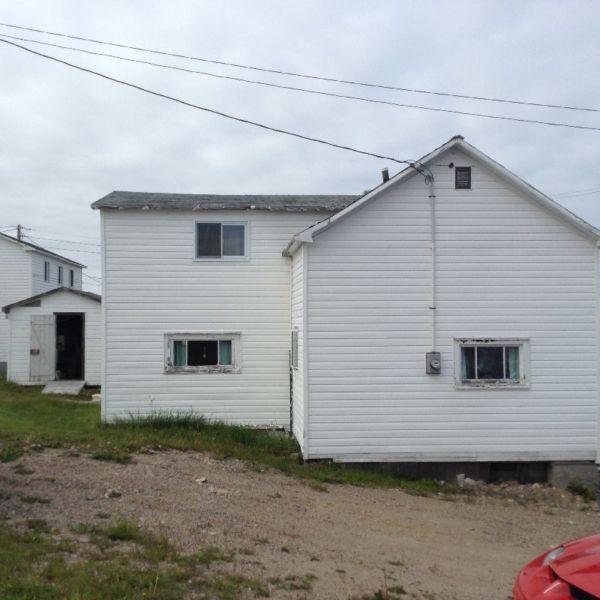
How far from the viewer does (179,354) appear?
48.0ft

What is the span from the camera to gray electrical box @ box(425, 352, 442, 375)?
40.2ft

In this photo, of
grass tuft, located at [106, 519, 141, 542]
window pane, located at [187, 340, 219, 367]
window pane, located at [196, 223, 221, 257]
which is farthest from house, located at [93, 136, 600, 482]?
grass tuft, located at [106, 519, 141, 542]

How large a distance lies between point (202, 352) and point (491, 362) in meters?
6.32

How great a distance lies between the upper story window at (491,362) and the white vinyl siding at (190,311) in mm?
4137

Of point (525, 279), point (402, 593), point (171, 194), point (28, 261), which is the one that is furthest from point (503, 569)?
point (28, 261)

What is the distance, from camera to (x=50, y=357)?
23.3m

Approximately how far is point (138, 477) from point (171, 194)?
7.89 meters

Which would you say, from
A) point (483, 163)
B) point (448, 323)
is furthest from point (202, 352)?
point (483, 163)

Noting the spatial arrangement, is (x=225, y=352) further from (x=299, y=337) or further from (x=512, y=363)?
(x=512, y=363)

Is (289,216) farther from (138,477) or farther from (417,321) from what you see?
(138,477)

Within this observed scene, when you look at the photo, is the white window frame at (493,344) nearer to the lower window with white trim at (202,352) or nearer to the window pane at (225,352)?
the lower window with white trim at (202,352)

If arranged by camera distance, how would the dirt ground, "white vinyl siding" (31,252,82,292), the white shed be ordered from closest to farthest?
1. the dirt ground
2. the white shed
3. "white vinyl siding" (31,252,82,292)

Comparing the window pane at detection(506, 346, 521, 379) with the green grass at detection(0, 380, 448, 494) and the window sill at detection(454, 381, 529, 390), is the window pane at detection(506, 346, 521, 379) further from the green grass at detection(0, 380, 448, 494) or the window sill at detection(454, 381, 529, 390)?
the green grass at detection(0, 380, 448, 494)

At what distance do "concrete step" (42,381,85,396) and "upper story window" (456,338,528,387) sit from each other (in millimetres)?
14068
